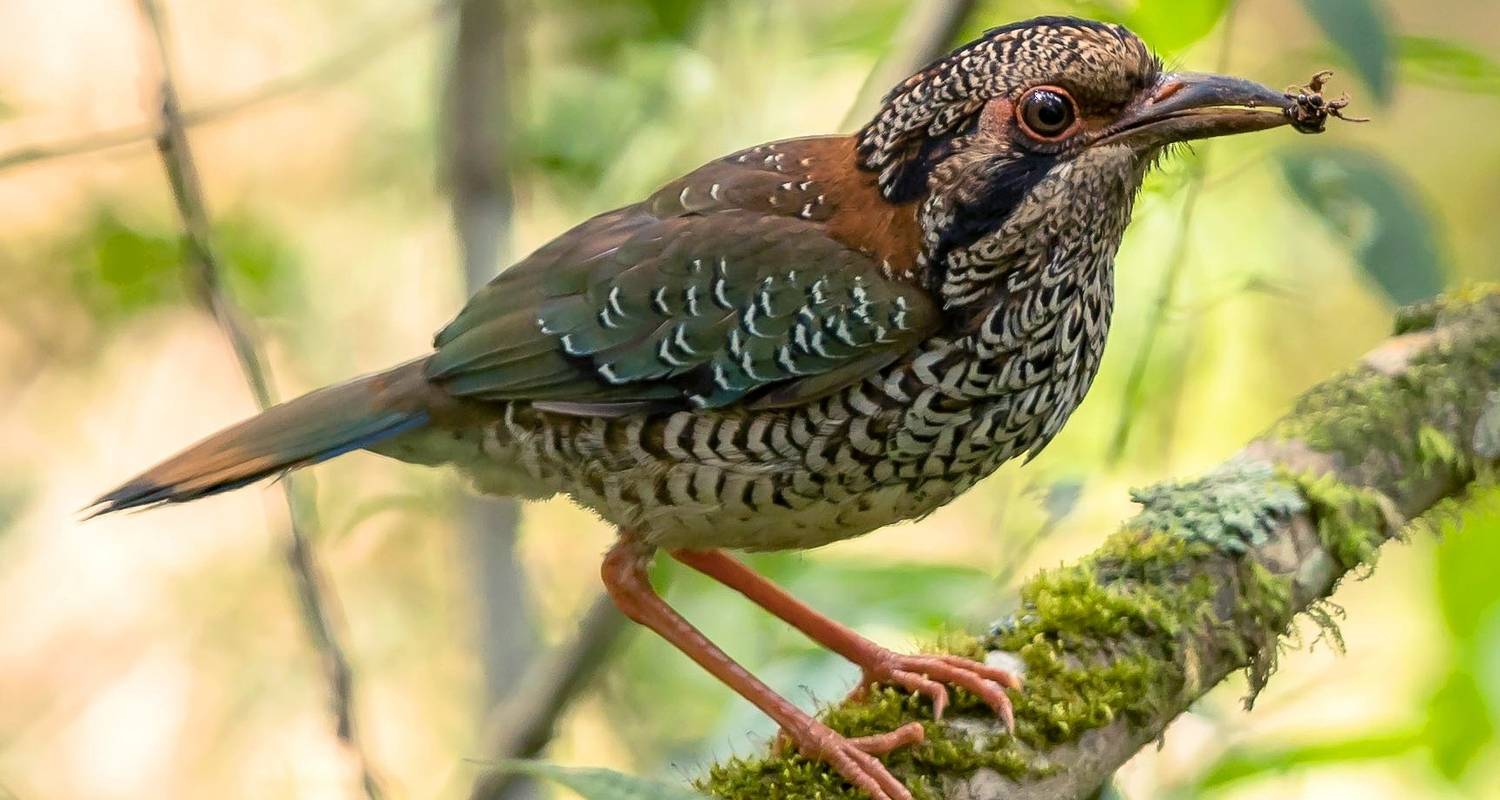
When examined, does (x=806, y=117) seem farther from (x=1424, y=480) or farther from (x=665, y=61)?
(x=1424, y=480)

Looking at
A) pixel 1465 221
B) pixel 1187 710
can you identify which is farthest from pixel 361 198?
pixel 1465 221

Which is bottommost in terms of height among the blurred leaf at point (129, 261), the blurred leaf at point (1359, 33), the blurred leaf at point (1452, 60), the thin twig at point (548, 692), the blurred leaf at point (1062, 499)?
the thin twig at point (548, 692)

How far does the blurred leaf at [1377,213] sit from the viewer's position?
10.3 ft

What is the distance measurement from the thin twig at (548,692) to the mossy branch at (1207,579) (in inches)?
25.5

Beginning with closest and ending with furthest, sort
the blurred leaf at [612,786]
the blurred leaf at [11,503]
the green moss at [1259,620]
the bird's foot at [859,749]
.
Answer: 1. the blurred leaf at [612,786]
2. the bird's foot at [859,749]
3. the green moss at [1259,620]
4. the blurred leaf at [11,503]

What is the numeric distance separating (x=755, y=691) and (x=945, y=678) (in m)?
0.39

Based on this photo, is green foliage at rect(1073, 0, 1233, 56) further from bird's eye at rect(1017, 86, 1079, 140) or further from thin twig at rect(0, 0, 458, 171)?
thin twig at rect(0, 0, 458, 171)

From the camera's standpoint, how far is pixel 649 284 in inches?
119

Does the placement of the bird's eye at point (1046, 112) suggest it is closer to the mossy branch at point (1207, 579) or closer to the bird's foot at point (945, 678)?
the mossy branch at point (1207, 579)

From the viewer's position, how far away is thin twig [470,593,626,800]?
332 centimetres

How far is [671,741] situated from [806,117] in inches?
96.0

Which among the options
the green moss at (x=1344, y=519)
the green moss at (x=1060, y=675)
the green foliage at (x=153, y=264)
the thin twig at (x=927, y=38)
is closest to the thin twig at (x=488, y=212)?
the thin twig at (x=927, y=38)

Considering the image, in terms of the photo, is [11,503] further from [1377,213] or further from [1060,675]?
[1377,213]

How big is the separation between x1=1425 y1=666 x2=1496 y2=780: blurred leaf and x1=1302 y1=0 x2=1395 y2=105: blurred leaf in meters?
1.28
